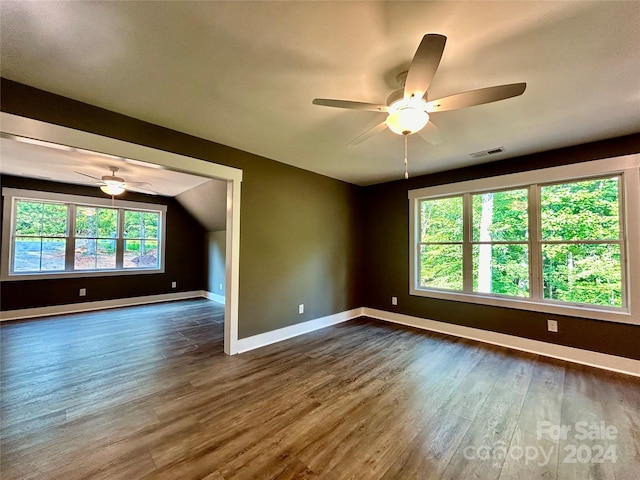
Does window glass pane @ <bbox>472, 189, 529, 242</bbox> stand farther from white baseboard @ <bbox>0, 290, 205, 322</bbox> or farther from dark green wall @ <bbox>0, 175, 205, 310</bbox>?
white baseboard @ <bbox>0, 290, 205, 322</bbox>

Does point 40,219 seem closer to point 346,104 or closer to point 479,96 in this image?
point 346,104

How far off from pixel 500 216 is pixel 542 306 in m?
1.25

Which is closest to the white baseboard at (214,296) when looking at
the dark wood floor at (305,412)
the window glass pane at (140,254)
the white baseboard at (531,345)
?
the window glass pane at (140,254)

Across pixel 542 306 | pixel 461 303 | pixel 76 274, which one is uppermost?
pixel 76 274

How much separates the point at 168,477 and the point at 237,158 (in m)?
2.96

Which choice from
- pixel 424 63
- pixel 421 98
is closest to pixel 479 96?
pixel 421 98

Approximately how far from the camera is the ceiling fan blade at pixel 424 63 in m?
1.24

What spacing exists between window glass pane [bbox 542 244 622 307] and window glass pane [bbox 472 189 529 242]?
1.26 ft

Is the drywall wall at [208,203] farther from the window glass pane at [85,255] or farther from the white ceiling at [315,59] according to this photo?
the white ceiling at [315,59]

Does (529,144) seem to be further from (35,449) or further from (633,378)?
(35,449)

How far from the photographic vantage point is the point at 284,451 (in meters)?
1.66

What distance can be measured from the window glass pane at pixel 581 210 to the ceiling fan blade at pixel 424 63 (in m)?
2.84

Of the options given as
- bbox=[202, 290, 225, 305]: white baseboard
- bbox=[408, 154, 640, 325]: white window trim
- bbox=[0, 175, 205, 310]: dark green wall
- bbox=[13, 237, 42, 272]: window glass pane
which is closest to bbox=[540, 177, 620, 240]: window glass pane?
bbox=[408, 154, 640, 325]: white window trim

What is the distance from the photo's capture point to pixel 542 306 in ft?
10.6
